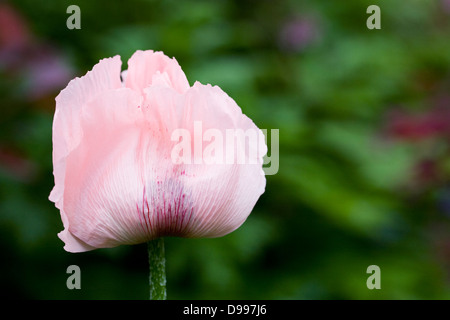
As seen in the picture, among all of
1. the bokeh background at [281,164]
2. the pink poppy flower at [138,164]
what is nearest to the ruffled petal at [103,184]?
the pink poppy flower at [138,164]

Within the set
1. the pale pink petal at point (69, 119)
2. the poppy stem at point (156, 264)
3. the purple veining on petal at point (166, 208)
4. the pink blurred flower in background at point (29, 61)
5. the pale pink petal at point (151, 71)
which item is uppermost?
the pink blurred flower in background at point (29, 61)

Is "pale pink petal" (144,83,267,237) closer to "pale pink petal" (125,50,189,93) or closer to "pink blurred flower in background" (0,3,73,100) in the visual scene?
"pale pink petal" (125,50,189,93)

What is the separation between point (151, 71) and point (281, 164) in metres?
1.10

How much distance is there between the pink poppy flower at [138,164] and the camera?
27cm

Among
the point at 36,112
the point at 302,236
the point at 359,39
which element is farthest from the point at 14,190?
the point at 359,39

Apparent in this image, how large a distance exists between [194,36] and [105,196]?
125cm

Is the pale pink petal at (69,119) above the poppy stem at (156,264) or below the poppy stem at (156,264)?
above

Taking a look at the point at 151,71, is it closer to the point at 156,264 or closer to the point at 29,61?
the point at 156,264

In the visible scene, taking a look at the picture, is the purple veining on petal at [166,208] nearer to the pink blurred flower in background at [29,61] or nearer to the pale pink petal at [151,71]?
the pale pink petal at [151,71]

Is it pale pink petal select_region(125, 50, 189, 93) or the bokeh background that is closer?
pale pink petal select_region(125, 50, 189, 93)

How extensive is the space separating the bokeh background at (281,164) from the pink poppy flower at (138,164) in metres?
0.90

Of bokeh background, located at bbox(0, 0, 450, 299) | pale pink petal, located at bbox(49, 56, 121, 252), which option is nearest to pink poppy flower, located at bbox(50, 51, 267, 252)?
pale pink petal, located at bbox(49, 56, 121, 252)

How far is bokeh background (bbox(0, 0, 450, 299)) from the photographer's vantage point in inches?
49.2

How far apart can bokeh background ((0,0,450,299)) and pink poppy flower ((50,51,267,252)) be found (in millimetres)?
903
